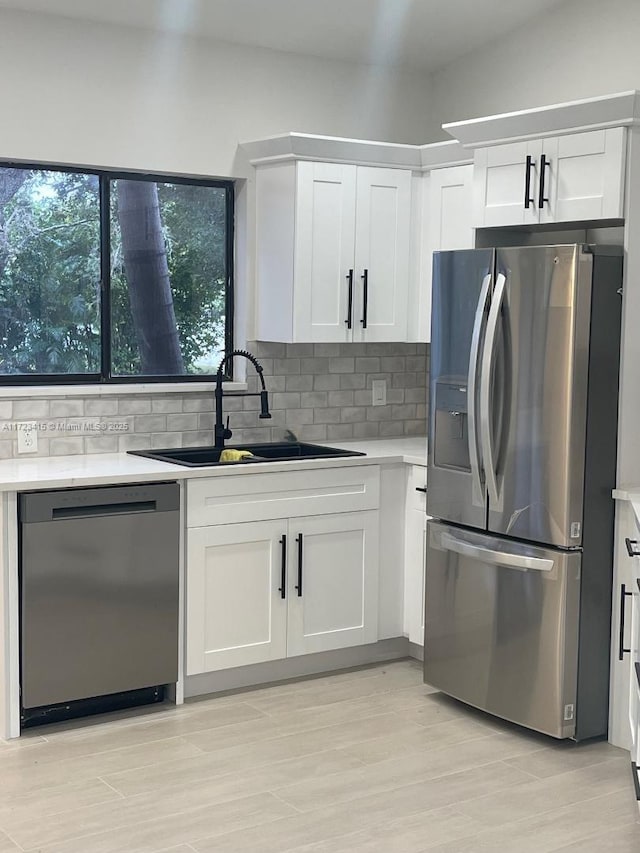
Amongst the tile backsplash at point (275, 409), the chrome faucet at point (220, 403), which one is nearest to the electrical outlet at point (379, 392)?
the tile backsplash at point (275, 409)

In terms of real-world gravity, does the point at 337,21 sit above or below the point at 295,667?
above

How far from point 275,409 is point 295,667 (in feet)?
3.92

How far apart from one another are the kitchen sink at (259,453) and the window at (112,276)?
337mm

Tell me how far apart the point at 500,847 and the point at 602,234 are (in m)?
2.26

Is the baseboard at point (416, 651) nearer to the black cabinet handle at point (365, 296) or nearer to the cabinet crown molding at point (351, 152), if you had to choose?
the black cabinet handle at point (365, 296)

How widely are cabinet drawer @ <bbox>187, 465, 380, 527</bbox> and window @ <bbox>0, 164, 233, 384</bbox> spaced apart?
789 millimetres

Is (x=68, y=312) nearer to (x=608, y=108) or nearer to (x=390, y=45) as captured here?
(x=390, y=45)

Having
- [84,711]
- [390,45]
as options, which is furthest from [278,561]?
[390,45]

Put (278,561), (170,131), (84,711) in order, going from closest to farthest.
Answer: (84,711)
(278,561)
(170,131)

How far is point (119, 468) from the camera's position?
13.4 feet

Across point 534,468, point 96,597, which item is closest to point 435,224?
point 534,468

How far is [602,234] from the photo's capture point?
164 inches

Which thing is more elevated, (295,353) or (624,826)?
(295,353)

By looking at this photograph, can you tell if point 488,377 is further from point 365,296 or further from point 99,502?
point 99,502
